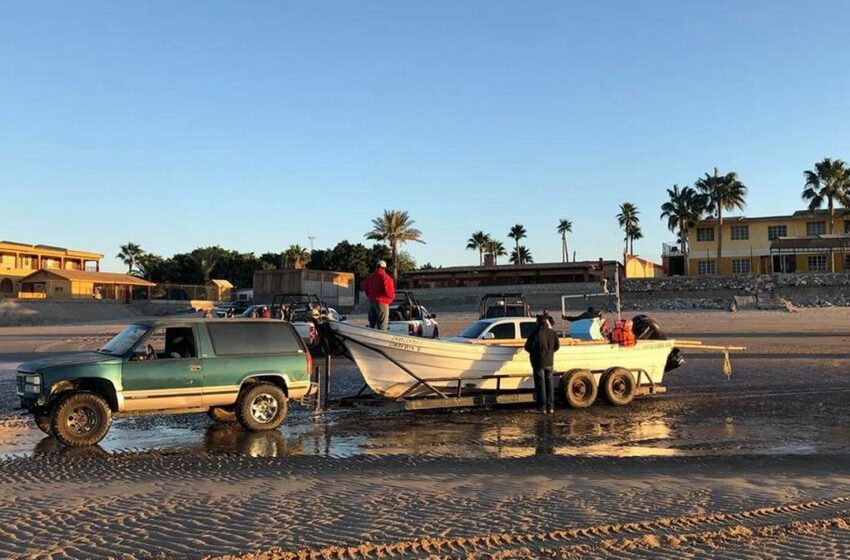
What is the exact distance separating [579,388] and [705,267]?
6414 cm

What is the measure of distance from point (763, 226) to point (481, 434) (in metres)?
67.7

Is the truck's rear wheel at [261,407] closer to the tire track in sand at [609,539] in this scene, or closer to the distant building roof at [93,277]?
the tire track in sand at [609,539]

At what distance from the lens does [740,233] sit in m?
71.3

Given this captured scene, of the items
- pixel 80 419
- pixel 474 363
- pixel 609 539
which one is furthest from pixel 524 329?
pixel 609 539

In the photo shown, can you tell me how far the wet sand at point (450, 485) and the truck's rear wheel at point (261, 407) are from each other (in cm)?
27

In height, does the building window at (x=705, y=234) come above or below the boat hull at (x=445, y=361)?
above

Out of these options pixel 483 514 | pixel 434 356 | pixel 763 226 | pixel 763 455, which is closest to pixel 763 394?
pixel 763 455

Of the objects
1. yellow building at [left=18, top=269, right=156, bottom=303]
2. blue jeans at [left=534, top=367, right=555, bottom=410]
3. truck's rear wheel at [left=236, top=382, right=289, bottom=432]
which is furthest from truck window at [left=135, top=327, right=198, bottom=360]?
yellow building at [left=18, top=269, right=156, bottom=303]

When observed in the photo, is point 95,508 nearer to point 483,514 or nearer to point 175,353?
point 483,514

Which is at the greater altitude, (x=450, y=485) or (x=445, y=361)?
(x=445, y=361)

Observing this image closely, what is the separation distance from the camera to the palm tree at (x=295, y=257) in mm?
93137

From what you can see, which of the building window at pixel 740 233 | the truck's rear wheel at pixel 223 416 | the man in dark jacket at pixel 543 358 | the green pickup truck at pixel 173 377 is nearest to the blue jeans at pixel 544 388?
the man in dark jacket at pixel 543 358

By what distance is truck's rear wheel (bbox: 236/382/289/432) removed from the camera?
1078 centimetres

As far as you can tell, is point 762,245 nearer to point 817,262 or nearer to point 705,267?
point 817,262
